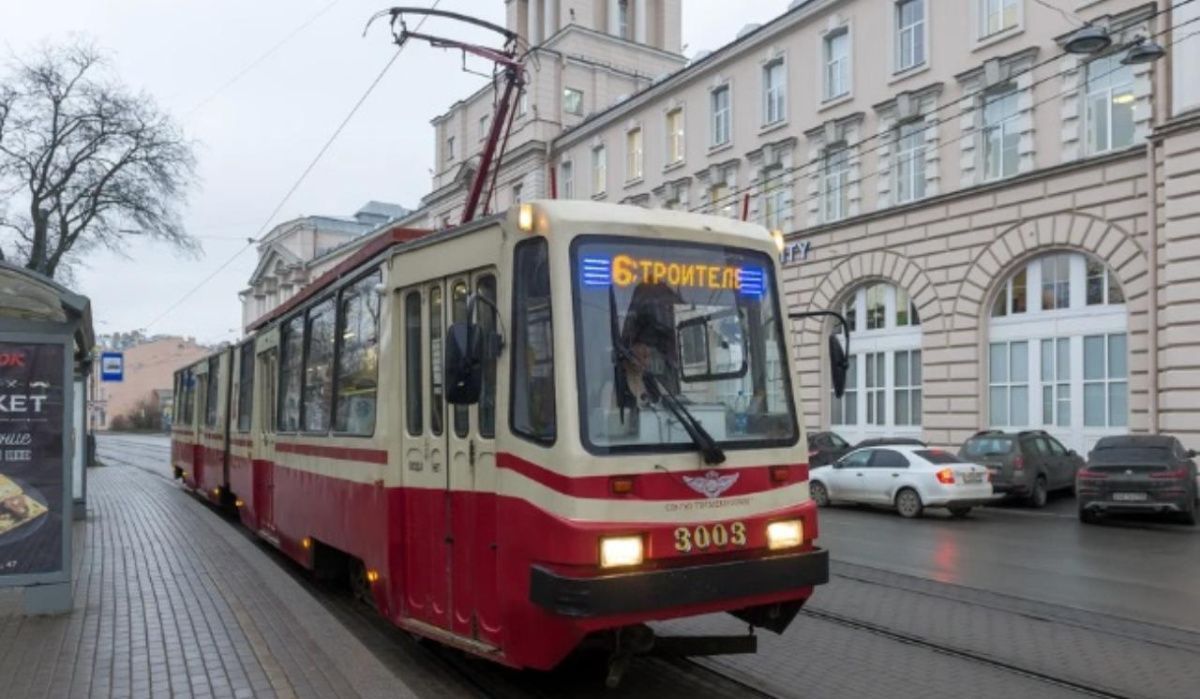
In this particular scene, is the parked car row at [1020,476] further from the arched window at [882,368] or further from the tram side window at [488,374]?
the tram side window at [488,374]

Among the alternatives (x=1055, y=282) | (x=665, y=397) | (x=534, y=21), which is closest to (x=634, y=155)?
(x=534, y=21)

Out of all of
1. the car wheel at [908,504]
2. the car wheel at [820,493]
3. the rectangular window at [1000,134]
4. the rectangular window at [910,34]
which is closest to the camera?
the car wheel at [908,504]

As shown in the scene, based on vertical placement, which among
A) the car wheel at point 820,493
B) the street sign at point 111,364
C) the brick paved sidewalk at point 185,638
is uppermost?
the street sign at point 111,364

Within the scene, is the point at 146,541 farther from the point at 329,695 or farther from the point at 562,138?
the point at 562,138

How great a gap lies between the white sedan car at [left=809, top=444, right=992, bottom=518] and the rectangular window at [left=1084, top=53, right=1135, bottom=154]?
9066mm

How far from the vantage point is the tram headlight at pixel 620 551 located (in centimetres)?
554

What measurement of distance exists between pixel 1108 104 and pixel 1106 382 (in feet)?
20.7

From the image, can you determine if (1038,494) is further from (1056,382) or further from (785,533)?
(785,533)

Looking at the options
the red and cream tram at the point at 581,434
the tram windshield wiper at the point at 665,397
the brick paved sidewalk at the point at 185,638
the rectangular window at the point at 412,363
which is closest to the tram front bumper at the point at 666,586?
the red and cream tram at the point at 581,434

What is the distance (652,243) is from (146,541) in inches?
398

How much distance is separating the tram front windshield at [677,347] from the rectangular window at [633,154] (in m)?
33.9

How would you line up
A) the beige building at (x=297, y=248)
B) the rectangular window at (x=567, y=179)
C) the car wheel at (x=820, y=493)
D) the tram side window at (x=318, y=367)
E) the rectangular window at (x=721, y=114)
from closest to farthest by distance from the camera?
the tram side window at (x=318, y=367) → the car wheel at (x=820, y=493) → the rectangular window at (x=721, y=114) → the rectangular window at (x=567, y=179) → the beige building at (x=297, y=248)

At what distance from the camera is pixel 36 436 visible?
337 inches

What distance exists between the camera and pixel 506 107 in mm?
10211
